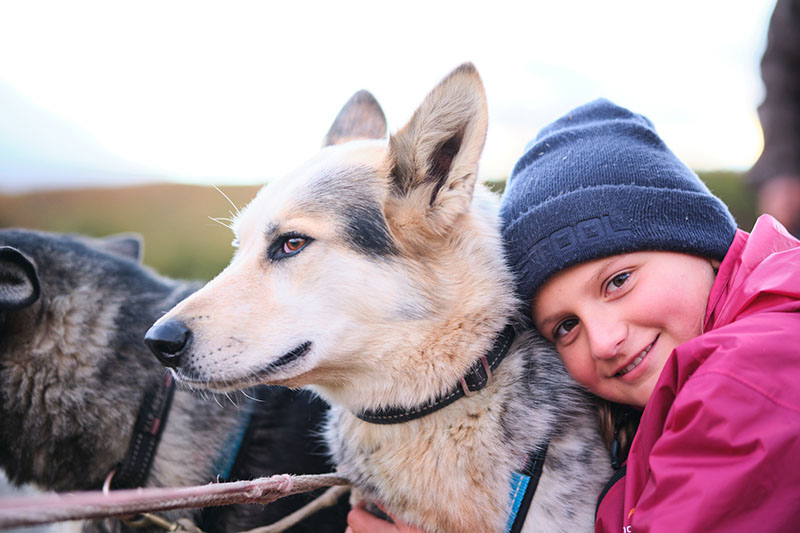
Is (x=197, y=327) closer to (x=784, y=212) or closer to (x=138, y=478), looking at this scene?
(x=138, y=478)

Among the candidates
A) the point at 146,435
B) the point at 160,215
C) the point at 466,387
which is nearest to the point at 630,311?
the point at 466,387

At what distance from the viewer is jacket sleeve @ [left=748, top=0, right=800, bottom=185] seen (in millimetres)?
2891

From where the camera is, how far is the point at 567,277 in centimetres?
184

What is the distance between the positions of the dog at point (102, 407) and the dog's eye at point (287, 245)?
2.42 ft

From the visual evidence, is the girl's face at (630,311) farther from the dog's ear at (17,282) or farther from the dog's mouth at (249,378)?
the dog's ear at (17,282)

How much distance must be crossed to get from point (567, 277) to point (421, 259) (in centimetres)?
50

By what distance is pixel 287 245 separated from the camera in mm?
1902

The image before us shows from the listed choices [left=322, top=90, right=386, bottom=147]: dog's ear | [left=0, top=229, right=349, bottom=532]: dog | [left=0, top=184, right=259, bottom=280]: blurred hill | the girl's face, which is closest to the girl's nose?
the girl's face

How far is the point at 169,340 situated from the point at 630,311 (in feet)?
4.66

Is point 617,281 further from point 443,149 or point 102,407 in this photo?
point 102,407

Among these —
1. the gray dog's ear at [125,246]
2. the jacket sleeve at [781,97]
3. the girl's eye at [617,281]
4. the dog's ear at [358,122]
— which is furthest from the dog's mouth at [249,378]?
the jacket sleeve at [781,97]

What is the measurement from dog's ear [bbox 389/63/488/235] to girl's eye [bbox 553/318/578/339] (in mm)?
539

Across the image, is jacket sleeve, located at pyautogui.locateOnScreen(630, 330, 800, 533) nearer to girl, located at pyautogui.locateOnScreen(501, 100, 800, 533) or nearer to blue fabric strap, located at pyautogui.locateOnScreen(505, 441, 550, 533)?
girl, located at pyautogui.locateOnScreen(501, 100, 800, 533)

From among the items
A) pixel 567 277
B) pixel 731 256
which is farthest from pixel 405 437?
pixel 731 256
